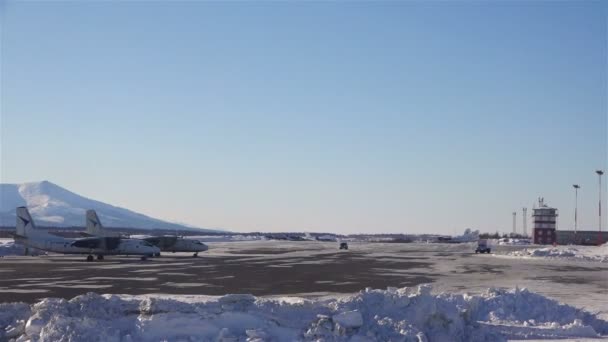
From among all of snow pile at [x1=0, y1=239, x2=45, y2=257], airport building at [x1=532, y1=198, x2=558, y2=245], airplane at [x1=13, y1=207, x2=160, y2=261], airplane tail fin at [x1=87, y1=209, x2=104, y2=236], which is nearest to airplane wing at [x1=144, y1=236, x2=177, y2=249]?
airplane at [x1=13, y1=207, x2=160, y2=261]

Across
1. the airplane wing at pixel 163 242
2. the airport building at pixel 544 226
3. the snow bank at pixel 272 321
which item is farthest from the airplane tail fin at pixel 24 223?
the airport building at pixel 544 226

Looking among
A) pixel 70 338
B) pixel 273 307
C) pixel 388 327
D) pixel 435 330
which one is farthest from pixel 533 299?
pixel 70 338

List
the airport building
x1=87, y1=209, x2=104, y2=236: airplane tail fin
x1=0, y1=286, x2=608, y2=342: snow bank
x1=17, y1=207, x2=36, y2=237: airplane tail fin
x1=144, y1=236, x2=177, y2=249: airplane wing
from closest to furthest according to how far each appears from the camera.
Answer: x1=0, y1=286, x2=608, y2=342: snow bank, x1=17, y1=207, x2=36, y2=237: airplane tail fin, x1=144, y1=236, x2=177, y2=249: airplane wing, x1=87, y1=209, x2=104, y2=236: airplane tail fin, the airport building

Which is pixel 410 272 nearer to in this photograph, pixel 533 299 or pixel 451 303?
pixel 533 299

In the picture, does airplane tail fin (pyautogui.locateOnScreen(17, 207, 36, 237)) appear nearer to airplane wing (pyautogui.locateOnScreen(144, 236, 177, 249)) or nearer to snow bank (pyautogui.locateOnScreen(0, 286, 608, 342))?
airplane wing (pyautogui.locateOnScreen(144, 236, 177, 249))

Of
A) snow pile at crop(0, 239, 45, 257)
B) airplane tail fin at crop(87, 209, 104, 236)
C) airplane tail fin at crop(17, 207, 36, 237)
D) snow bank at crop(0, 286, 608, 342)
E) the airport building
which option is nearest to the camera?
snow bank at crop(0, 286, 608, 342)

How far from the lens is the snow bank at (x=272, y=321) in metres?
11.1

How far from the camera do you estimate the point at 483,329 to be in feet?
40.2

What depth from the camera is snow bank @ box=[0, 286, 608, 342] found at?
1110cm

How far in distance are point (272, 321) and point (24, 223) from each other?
133 feet

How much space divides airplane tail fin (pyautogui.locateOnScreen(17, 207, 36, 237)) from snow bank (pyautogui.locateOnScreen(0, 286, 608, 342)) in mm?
36918

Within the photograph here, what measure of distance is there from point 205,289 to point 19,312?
943 centimetres

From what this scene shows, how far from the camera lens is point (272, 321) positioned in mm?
11766

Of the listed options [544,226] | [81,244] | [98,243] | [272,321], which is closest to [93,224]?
[81,244]
